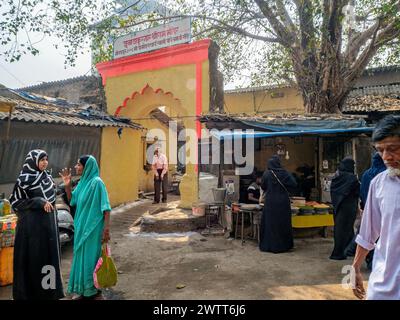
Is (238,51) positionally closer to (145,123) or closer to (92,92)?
(145,123)

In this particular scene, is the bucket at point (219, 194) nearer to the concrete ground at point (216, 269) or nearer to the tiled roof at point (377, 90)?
the concrete ground at point (216, 269)

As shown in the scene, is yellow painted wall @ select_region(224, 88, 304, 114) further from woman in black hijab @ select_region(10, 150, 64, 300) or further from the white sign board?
woman in black hijab @ select_region(10, 150, 64, 300)

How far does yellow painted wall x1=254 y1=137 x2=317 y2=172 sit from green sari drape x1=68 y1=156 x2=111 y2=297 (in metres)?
5.50

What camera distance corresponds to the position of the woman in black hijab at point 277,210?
5.79 m

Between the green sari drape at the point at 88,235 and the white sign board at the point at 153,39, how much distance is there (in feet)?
20.7

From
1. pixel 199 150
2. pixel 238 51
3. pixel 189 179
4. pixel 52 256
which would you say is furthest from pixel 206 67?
pixel 52 256

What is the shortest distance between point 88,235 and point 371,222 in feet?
9.09

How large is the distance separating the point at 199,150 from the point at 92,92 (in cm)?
672

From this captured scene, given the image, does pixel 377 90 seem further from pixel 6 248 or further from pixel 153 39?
pixel 6 248

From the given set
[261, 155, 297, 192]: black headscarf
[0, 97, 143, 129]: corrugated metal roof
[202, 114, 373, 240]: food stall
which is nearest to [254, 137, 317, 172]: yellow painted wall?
[202, 114, 373, 240]: food stall

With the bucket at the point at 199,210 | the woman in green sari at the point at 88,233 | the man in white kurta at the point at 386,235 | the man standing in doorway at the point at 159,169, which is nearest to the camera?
the man in white kurta at the point at 386,235

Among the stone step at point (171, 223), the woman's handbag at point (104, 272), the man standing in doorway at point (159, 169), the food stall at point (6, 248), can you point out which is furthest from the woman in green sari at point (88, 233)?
the man standing in doorway at point (159, 169)

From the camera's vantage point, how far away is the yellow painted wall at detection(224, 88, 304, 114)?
1661cm

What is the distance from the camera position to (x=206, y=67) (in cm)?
853
